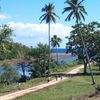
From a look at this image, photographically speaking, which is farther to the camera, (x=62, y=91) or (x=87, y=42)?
(x=87, y=42)

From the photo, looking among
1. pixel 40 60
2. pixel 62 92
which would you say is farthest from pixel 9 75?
pixel 62 92

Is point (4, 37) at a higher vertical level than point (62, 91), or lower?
higher

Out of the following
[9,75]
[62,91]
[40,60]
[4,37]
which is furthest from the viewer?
[40,60]

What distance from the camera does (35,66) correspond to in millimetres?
101688

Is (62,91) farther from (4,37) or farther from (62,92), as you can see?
(4,37)

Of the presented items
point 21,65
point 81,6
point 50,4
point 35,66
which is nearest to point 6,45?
point 81,6

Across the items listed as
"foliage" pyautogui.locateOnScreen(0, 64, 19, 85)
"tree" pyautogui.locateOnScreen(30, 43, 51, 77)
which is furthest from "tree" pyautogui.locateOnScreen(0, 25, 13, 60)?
"tree" pyautogui.locateOnScreen(30, 43, 51, 77)

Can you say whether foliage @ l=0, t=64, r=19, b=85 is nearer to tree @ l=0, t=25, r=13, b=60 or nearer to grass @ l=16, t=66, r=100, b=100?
grass @ l=16, t=66, r=100, b=100

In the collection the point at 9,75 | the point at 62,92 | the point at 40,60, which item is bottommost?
the point at 62,92

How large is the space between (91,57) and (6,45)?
46629 mm

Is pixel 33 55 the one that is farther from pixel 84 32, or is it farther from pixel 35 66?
pixel 84 32

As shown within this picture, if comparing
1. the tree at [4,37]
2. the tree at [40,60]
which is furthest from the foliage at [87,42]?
the tree at [4,37]

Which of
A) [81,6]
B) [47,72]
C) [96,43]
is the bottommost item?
[47,72]

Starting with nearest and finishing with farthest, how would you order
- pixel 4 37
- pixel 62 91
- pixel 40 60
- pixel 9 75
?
pixel 4 37 < pixel 62 91 < pixel 9 75 < pixel 40 60
